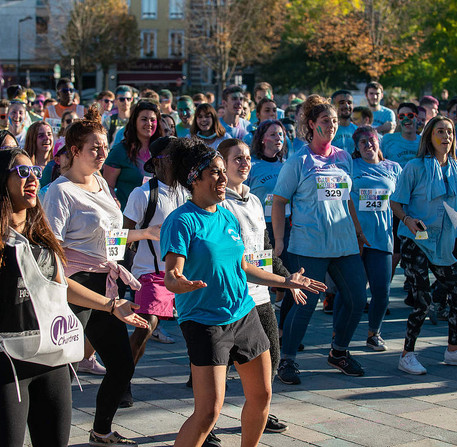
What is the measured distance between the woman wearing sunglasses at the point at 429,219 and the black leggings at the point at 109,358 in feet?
8.82

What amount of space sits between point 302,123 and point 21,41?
68.0 meters

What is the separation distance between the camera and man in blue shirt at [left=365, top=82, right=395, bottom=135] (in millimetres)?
10977

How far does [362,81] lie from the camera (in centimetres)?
5034

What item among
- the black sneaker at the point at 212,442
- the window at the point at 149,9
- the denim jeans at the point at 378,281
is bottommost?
the black sneaker at the point at 212,442

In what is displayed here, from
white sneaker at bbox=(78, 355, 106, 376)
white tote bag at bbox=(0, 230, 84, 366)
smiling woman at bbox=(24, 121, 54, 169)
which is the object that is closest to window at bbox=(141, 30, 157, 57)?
smiling woman at bbox=(24, 121, 54, 169)

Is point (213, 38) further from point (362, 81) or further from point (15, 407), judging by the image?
point (15, 407)

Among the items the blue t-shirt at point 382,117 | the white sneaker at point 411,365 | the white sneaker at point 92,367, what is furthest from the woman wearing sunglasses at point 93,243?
the blue t-shirt at point 382,117

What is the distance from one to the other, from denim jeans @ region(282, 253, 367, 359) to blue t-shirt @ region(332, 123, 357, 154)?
3.33 m

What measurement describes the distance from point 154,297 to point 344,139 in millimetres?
4859

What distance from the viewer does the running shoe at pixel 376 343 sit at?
7.12m

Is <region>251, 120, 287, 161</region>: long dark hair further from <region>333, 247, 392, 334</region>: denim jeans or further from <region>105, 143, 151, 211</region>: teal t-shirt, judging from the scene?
<region>333, 247, 392, 334</region>: denim jeans

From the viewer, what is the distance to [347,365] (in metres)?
6.34

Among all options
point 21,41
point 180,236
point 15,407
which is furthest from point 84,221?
point 21,41

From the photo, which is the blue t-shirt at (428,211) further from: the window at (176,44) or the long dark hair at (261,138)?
the window at (176,44)
